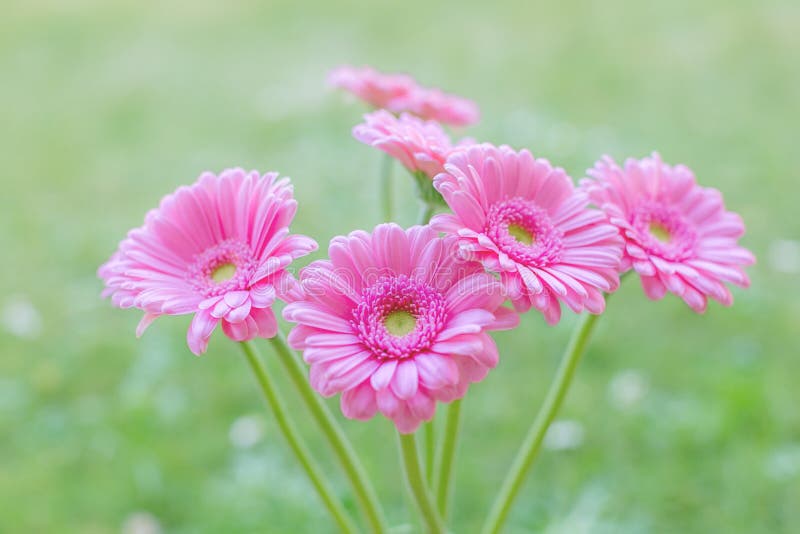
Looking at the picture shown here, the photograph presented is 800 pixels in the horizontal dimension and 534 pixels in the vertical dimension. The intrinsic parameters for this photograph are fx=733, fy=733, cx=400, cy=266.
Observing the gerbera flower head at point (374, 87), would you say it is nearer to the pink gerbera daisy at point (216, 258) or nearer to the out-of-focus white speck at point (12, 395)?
the pink gerbera daisy at point (216, 258)

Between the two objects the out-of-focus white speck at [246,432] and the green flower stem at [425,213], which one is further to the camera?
the out-of-focus white speck at [246,432]

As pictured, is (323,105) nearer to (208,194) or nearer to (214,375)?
(214,375)

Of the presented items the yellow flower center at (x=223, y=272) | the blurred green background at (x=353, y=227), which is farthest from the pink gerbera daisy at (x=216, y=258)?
the blurred green background at (x=353, y=227)

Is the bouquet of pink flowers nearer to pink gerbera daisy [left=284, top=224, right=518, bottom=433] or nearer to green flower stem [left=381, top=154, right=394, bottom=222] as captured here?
pink gerbera daisy [left=284, top=224, right=518, bottom=433]

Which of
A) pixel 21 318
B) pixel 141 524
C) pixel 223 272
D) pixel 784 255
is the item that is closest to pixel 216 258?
pixel 223 272

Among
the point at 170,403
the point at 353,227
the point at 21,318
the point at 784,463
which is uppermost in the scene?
the point at 21,318

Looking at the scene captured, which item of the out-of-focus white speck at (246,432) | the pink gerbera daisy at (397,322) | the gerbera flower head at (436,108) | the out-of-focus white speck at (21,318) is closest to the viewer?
the pink gerbera daisy at (397,322)

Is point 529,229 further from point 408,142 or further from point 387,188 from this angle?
point 387,188
